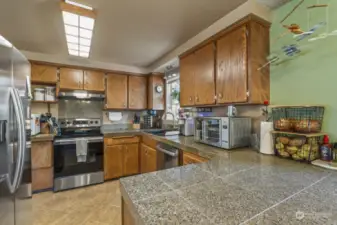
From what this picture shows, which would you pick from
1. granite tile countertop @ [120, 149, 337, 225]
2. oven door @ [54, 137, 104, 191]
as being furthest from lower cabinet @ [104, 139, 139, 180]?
granite tile countertop @ [120, 149, 337, 225]

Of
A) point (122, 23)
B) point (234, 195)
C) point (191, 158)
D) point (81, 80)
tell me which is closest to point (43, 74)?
point (81, 80)

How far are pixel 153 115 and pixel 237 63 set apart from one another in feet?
8.08

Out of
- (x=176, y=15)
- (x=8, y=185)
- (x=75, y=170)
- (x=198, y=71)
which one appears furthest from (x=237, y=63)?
(x=75, y=170)

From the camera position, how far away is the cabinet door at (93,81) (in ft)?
10.3

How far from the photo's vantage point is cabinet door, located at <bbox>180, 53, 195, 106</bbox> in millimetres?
2291

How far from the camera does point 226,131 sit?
1.64 m

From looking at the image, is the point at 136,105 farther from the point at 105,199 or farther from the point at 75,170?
the point at 105,199

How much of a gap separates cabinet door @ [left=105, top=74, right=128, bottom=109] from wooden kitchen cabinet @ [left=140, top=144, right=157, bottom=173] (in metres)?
1.01

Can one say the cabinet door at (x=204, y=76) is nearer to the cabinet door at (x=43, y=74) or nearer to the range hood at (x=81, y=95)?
the range hood at (x=81, y=95)

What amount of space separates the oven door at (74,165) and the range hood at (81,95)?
820 mm

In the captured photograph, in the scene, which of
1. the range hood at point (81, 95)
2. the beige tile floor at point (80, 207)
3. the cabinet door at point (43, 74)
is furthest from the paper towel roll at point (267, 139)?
the cabinet door at point (43, 74)

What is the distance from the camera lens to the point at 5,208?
1.10m

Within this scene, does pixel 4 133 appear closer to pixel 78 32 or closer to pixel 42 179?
pixel 78 32

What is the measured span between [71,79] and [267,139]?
3148mm
